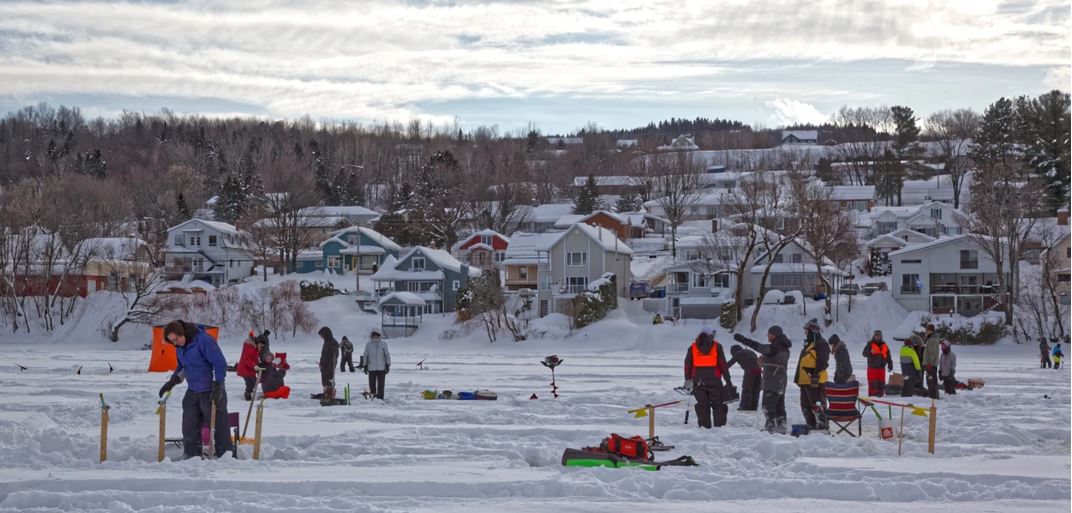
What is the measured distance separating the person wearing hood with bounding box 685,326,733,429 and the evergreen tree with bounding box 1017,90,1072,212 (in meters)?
48.7

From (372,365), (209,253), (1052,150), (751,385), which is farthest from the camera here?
(209,253)

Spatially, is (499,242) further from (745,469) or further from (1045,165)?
(745,469)

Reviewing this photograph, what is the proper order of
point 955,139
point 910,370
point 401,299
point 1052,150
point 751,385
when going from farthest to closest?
point 955,139 < point 1052,150 < point 401,299 < point 910,370 < point 751,385

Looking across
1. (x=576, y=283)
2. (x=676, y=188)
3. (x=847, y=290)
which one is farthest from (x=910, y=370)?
(x=676, y=188)

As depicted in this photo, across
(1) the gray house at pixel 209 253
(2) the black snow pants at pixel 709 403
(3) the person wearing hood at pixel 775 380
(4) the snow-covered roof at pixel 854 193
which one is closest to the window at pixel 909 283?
(3) the person wearing hood at pixel 775 380

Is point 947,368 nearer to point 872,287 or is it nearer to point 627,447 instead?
point 627,447

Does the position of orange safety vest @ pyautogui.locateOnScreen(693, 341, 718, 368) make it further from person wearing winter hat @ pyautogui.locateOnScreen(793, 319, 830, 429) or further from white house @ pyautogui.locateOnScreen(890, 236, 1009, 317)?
white house @ pyautogui.locateOnScreen(890, 236, 1009, 317)

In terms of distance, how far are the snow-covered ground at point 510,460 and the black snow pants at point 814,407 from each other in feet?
1.80

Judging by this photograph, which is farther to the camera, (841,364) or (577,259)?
(577,259)

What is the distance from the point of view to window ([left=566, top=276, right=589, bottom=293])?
5384cm

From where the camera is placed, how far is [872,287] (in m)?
55.3

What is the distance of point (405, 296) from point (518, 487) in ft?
137

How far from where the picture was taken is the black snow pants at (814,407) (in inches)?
518

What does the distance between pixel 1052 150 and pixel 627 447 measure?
55539 millimetres
